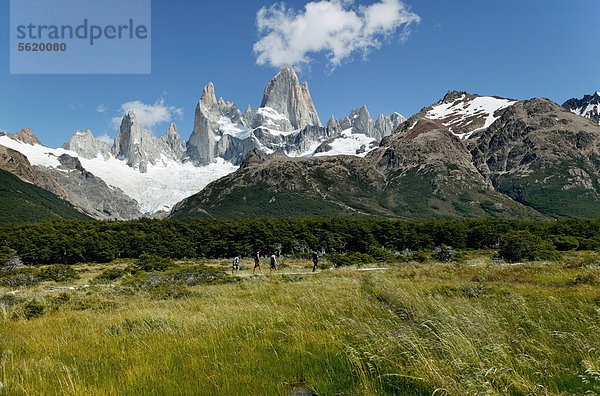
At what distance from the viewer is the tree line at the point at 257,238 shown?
255 ft

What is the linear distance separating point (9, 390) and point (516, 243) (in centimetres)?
5169

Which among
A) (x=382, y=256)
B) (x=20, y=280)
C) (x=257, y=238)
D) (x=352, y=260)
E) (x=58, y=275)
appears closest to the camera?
(x=20, y=280)

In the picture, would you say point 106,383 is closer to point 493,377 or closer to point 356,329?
point 356,329

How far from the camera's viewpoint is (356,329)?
738 cm

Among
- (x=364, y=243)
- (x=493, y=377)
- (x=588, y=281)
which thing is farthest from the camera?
(x=364, y=243)

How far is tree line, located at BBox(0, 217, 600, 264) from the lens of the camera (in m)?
77.8

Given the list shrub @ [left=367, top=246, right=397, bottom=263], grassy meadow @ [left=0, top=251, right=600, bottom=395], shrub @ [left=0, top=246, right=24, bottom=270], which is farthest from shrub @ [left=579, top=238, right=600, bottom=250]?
shrub @ [left=0, top=246, right=24, bottom=270]

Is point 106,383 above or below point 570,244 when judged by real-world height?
above

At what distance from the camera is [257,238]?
84.6 m

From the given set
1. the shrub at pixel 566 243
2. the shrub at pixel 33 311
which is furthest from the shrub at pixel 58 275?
the shrub at pixel 566 243

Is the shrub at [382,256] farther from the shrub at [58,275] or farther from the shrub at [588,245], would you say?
the shrub at [58,275]

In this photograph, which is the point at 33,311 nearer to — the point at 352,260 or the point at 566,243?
the point at 352,260

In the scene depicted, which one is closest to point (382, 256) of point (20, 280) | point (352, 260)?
point (352, 260)

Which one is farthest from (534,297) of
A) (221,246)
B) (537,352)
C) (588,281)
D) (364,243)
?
(221,246)
